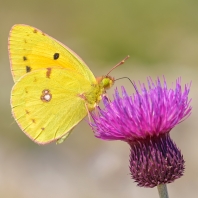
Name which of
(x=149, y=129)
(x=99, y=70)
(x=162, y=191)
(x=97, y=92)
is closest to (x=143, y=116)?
(x=149, y=129)

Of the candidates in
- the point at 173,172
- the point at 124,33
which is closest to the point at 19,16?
the point at 124,33

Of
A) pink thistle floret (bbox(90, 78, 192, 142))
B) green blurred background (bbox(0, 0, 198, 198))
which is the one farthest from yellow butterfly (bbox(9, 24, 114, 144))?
green blurred background (bbox(0, 0, 198, 198))

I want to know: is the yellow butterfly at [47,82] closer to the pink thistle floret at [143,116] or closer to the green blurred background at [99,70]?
the pink thistle floret at [143,116]

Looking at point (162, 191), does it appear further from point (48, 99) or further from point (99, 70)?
point (99, 70)

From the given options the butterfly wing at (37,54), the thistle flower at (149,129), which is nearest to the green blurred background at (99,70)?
the butterfly wing at (37,54)

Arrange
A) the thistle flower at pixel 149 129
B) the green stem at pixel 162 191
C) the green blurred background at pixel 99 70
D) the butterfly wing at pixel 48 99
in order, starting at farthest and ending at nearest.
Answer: the green blurred background at pixel 99 70
the butterfly wing at pixel 48 99
the thistle flower at pixel 149 129
the green stem at pixel 162 191
